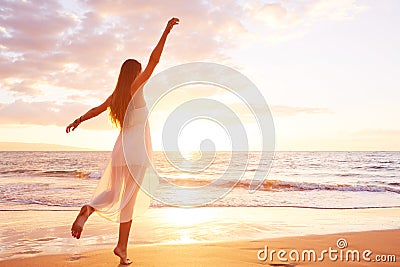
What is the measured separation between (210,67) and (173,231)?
9.14 ft

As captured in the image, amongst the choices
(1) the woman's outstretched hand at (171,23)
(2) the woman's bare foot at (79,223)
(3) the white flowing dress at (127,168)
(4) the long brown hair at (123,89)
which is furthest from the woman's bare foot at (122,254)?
(1) the woman's outstretched hand at (171,23)

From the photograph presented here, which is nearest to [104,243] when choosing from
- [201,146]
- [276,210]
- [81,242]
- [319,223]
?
[81,242]

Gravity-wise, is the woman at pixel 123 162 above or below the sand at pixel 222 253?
above

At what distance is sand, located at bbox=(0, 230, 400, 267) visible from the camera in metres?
4.10

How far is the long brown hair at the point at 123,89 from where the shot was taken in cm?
383

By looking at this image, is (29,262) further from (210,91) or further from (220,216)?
(220,216)

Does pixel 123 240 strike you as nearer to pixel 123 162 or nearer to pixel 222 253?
pixel 123 162

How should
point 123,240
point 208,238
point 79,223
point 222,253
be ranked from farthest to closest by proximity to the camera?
point 208,238, point 222,253, point 123,240, point 79,223

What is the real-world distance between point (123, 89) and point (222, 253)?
2107 millimetres

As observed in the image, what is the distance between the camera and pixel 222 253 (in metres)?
4.47

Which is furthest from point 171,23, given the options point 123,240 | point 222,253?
point 222,253

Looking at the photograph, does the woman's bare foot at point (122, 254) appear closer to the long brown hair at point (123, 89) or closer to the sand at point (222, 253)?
the sand at point (222, 253)

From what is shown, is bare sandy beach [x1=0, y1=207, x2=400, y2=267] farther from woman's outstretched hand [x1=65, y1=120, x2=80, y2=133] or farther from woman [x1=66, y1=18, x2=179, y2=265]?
woman's outstretched hand [x1=65, y1=120, x2=80, y2=133]

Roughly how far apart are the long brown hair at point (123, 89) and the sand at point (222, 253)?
1490mm
